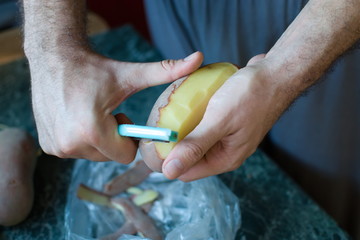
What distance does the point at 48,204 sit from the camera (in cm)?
91

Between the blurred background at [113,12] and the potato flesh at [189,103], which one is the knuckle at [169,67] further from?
the blurred background at [113,12]

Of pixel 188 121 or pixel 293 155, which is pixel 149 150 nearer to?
pixel 188 121

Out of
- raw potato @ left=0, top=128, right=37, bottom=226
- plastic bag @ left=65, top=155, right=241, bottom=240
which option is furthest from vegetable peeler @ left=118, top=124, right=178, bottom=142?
raw potato @ left=0, top=128, right=37, bottom=226

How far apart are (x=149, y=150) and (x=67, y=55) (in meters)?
0.22

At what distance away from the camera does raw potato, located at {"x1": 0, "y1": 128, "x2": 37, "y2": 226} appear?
830 millimetres

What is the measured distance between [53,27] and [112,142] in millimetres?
263

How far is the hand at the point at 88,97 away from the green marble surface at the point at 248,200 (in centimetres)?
15

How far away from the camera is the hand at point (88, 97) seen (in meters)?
0.66

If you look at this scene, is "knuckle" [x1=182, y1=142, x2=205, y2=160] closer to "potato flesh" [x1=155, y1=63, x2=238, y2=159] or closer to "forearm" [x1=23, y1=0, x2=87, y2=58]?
"potato flesh" [x1=155, y1=63, x2=238, y2=159]

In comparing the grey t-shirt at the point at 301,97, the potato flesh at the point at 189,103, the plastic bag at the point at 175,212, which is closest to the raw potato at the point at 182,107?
the potato flesh at the point at 189,103

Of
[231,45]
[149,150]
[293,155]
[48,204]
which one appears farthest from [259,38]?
[48,204]

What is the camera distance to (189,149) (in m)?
0.60

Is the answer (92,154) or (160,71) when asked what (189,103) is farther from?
(92,154)

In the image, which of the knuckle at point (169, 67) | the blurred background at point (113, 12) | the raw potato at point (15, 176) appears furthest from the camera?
the blurred background at point (113, 12)
